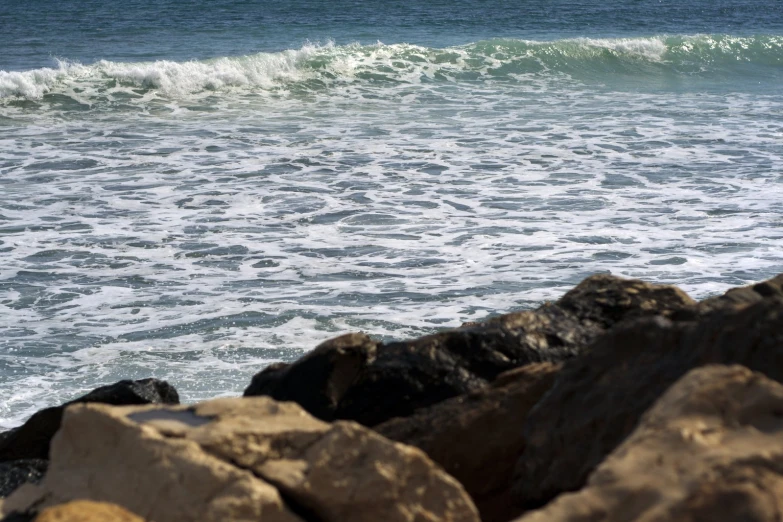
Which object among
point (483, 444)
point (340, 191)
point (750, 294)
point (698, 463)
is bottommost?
point (340, 191)

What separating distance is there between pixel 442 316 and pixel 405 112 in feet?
28.3

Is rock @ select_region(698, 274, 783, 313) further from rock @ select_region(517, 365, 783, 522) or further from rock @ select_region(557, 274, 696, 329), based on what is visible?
rock @ select_region(517, 365, 783, 522)

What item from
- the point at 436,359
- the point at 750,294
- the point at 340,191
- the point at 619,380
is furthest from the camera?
the point at 340,191

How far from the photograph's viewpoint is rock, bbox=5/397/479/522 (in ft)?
6.57

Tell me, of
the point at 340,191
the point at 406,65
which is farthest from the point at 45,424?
the point at 406,65

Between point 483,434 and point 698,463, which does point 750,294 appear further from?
point 698,463

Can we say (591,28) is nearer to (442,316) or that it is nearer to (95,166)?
(95,166)

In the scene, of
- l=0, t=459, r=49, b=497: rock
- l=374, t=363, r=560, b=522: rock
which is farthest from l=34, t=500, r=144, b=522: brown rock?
l=0, t=459, r=49, b=497: rock

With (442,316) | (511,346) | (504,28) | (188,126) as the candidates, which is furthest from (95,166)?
(504,28)

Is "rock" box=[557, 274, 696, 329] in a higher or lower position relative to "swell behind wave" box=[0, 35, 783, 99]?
higher

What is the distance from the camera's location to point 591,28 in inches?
1021

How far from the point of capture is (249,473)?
2049 millimetres

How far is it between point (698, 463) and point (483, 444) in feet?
3.65

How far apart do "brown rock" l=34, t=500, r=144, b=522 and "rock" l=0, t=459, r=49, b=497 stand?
5.54 ft
